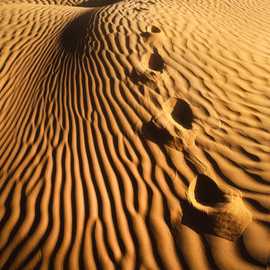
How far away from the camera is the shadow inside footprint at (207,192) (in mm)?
2834

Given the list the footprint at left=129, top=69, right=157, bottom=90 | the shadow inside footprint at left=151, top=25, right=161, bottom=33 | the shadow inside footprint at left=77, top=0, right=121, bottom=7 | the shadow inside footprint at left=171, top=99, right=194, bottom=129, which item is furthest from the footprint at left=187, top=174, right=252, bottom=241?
the shadow inside footprint at left=77, top=0, right=121, bottom=7

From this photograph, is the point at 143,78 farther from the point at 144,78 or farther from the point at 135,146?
the point at 135,146

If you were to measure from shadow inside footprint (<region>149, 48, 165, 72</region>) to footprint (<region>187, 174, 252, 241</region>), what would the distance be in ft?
8.22

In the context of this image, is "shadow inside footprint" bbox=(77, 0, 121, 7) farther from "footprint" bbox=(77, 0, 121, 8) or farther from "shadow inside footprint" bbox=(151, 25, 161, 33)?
"shadow inside footprint" bbox=(151, 25, 161, 33)

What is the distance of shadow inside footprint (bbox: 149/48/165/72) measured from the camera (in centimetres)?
476

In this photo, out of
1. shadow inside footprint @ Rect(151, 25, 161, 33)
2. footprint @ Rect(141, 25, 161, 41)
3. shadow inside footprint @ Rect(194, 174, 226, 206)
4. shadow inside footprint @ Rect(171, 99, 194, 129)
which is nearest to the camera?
shadow inside footprint @ Rect(194, 174, 226, 206)

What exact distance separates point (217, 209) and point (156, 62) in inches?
126

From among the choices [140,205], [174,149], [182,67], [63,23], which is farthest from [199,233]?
[63,23]

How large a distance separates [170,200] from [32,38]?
227 inches

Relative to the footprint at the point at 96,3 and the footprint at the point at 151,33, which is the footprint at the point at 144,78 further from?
the footprint at the point at 96,3

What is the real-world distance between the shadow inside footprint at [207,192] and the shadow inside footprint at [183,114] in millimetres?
932

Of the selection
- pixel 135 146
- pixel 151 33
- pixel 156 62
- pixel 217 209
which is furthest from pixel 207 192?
pixel 151 33

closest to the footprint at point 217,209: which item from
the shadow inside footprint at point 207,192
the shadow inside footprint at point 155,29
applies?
the shadow inside footprint at point 207,192

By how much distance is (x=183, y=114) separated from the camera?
3904mm
